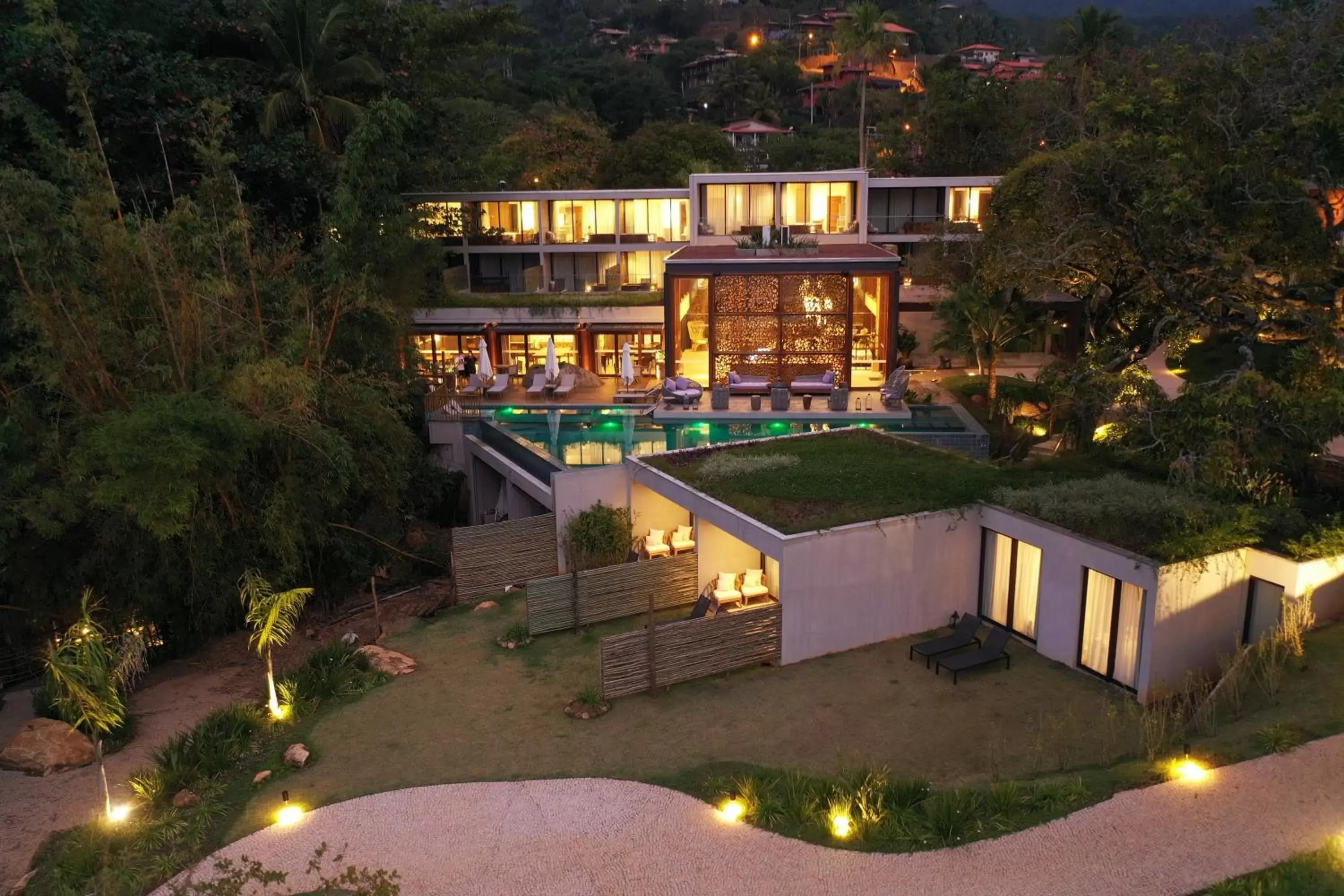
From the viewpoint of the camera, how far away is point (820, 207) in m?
30.3

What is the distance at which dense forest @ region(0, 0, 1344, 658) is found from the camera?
13133mm

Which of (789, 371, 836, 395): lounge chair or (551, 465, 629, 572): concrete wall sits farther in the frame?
(789, 371, 836, 395): lounge chair

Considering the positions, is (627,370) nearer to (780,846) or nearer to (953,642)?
(953,642)

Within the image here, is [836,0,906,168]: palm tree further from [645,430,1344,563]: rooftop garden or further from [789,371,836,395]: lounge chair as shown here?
[645,430,1344,563]: rooftop garden

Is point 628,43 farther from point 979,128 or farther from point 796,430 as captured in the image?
point 796,430

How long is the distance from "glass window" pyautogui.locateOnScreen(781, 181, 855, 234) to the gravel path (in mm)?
23272

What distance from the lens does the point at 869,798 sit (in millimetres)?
9047

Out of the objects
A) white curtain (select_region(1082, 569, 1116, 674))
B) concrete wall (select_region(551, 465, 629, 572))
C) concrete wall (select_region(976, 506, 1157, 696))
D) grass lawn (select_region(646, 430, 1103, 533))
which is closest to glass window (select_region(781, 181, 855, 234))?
grass lawn (select_region(646, 430, 1103, 533))

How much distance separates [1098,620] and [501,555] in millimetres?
9644

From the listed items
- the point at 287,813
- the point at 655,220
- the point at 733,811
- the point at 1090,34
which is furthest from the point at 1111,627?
the point at 1090,34

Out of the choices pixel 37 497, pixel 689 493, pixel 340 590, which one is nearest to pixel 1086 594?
pixel 689 493

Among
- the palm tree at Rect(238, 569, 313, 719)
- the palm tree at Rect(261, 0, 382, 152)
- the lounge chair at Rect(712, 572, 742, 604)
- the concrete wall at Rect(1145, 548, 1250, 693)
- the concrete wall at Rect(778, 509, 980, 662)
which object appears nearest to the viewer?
the concrete wall at Rect(1145, 548, 1250, 693)

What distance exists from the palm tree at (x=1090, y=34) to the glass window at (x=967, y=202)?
9.93m

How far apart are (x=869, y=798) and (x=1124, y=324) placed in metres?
13.8
